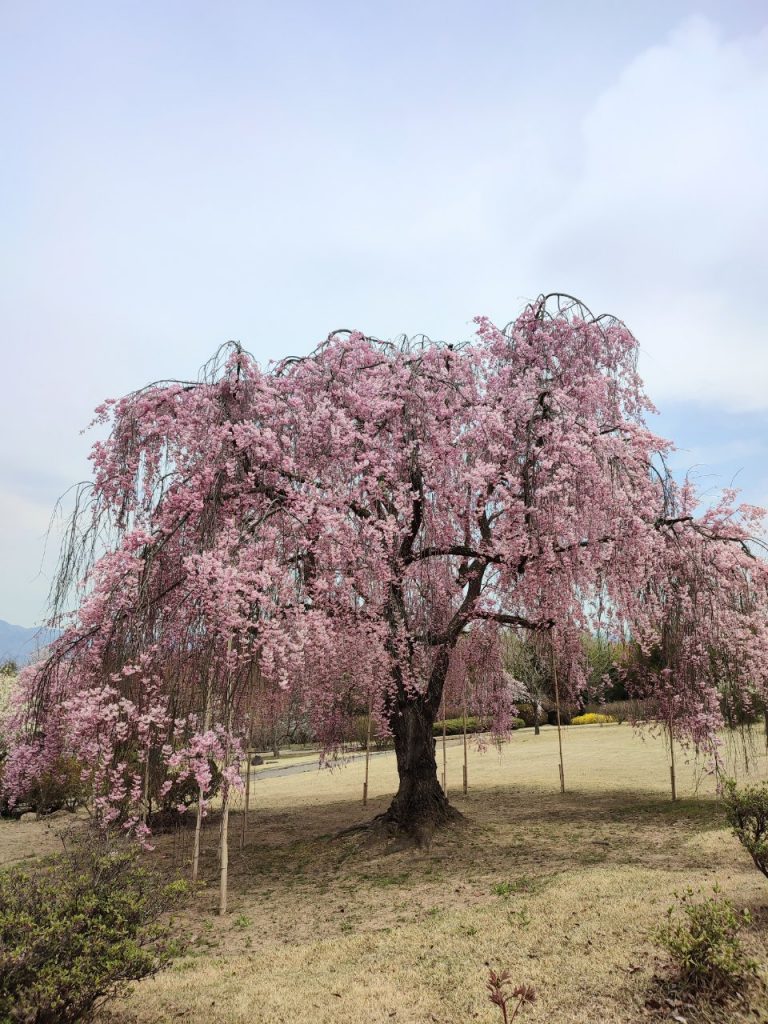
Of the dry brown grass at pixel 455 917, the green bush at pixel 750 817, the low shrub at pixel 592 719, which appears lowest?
the low shrub at pixel 592 719

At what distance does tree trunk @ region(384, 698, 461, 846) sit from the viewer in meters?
10.7

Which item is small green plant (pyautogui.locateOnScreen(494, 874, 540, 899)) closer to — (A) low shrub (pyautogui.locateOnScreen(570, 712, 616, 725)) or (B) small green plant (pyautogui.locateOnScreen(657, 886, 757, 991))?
(B) small green plant (pyautogui.locateOnScreen(657, 886, 757, 991))

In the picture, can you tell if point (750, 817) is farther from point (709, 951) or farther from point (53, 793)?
point (53, 793)

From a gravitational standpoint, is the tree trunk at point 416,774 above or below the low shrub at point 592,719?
above

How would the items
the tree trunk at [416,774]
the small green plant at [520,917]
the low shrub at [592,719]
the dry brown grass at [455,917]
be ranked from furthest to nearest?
the low shrub at [592,719] → the tree trunk at [416,774] → the small green plant at [520,917] → the dry brown grass at [455,917]

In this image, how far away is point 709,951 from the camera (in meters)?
4.52

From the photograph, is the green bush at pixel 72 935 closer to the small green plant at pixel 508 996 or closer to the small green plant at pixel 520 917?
the small green plant at pixel 508 996

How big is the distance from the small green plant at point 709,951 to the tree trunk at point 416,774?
620 cm

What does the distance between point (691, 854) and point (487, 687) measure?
254 inches

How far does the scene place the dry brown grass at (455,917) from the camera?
493 centimetres

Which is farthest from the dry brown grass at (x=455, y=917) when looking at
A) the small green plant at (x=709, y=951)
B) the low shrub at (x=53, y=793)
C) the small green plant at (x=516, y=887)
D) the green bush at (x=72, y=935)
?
the low shrub at (x=53, y=793)

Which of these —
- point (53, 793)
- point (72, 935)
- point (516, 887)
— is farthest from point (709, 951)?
point (53, 793)

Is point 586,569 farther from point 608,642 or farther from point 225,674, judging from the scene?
point 225,674

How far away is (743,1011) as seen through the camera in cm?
427
